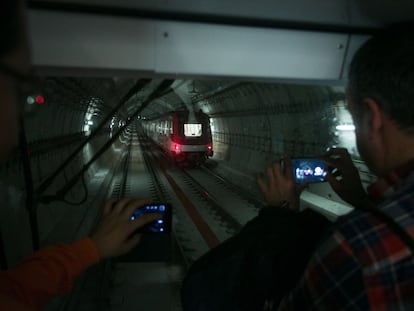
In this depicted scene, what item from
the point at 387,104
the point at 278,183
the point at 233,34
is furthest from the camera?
the point at 278,183

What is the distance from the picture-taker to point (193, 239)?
24.6 feet

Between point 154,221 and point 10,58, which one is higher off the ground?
point 10,58

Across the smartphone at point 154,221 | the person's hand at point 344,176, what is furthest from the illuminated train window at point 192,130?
the smartphone at point 154,221

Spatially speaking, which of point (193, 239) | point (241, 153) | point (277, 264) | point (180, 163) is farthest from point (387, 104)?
point (180, 163)

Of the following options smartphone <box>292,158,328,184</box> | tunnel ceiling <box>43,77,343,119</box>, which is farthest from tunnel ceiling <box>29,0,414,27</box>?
tunnel ceiling <box>43,77,343,119</box>

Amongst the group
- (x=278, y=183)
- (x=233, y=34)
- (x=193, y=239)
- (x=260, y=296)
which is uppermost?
(x=233, y=34)

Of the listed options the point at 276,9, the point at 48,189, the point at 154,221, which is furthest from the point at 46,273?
the point at 48,189

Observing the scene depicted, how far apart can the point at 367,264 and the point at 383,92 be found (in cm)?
70

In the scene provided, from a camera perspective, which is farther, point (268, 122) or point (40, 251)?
point (268, 122)

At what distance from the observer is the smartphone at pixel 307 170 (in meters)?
2.19

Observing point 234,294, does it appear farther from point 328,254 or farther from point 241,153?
point 241,153

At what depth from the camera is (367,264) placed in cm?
113

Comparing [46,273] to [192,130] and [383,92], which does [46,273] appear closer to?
[383,92]

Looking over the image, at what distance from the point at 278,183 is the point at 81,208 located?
826cm
